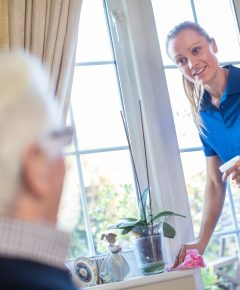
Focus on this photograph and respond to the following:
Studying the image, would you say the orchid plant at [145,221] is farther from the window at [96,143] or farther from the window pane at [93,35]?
the window pane at [93,35]

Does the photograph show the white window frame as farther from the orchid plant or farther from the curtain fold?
the curtain fold

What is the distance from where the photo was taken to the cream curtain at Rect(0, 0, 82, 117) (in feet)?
7.38

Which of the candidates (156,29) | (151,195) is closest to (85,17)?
(156,29)

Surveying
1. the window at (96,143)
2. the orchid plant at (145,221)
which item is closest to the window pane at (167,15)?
the window at (96,143)

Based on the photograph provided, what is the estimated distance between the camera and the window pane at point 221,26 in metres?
2.92

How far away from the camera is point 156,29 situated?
2.75 metres

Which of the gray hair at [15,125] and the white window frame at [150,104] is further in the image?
the white window frame at [150,104]

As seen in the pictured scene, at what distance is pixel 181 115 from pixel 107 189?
0.52 metres

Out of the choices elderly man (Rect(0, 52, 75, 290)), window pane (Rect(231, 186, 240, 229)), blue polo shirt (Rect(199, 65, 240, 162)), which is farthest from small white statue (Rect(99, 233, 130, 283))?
elderly man (Rect(0, 52, 75, 290))

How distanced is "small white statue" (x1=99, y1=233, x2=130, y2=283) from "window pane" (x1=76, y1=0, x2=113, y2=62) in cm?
87

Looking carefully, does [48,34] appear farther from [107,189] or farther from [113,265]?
[113,265]

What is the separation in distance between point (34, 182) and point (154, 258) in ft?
5.29

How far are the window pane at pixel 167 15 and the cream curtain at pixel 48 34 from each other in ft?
1.81

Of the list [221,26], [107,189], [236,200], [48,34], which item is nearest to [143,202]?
[107,189]
